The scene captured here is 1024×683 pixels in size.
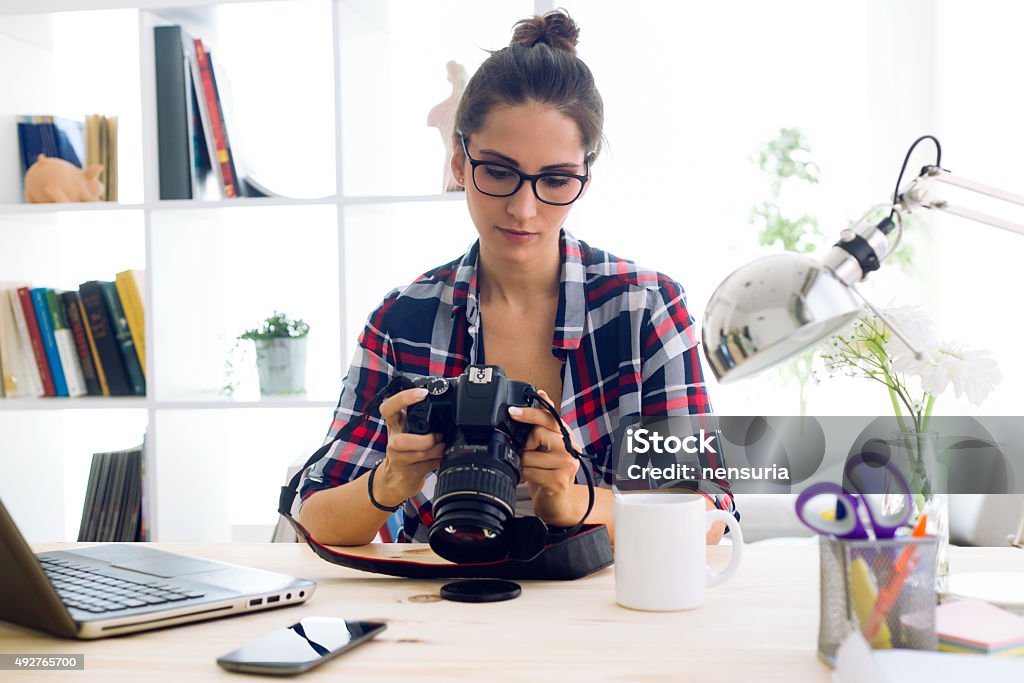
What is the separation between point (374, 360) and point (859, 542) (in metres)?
0.95

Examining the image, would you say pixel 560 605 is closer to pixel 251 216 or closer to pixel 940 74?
pixel 251 216

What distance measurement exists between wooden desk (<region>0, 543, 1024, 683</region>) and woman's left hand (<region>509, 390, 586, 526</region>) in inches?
5.0

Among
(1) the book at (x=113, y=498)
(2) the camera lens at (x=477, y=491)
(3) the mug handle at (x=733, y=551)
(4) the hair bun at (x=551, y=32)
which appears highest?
(4) the hair bun at (x=551, y=32)

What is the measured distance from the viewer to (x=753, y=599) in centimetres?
79

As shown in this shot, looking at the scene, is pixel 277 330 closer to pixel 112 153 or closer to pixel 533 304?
pixel 112 153

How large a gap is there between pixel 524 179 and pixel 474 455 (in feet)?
1.77

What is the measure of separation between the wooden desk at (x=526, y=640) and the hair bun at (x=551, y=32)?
88 cm

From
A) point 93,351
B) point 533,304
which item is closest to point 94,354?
point 93,351

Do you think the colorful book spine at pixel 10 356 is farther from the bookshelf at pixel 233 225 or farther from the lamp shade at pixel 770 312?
the lamp shade at pixel 770 312

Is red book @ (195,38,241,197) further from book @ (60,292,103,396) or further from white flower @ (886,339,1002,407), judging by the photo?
white flower @ (886,339,1002,407)

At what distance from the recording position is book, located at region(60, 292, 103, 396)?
6.91 feet

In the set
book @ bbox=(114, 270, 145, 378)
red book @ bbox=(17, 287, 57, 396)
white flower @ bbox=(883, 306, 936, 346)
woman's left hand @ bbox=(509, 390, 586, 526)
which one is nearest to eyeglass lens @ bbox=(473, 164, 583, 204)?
woman's left hand @ bbox=(509, 390, 586, 526)

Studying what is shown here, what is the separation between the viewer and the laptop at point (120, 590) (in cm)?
68

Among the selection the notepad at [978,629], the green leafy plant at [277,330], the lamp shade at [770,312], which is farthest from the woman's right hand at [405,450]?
the green leafy plant at [277,330]
